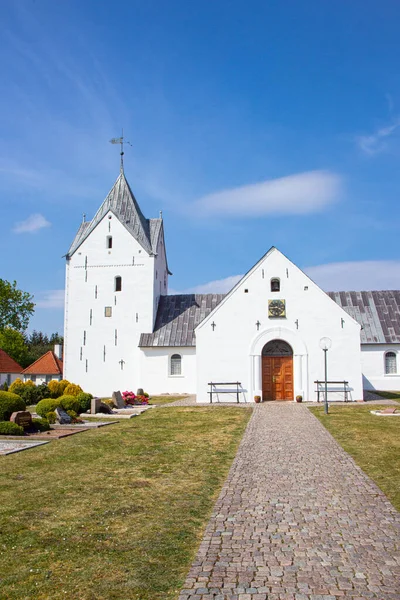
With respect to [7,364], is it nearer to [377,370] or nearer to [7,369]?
[7,369]

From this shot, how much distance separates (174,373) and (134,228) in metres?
9.79

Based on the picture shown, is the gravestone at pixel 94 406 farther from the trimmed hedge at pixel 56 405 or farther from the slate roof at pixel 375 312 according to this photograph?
the slate roof at pixel 375 312

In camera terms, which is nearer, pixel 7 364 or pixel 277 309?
pixel 277 309

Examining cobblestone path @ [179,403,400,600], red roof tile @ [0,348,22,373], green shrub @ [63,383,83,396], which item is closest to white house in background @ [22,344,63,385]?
red roof tile @ [0,348,22,373]

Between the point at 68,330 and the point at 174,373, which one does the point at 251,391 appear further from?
the point at 68,330

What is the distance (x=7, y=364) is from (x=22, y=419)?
39463 millimetres

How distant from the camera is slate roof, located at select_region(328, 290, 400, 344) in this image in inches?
1238

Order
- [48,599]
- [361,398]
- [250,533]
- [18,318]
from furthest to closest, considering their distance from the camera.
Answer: [18,318] < [361,398] < [250,533] < [48,599]

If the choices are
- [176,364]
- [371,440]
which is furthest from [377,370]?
[371,440]

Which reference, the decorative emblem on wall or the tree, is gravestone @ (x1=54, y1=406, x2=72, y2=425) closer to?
the decorative emblem on wall

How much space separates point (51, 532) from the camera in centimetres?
650

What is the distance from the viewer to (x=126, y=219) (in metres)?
34.2

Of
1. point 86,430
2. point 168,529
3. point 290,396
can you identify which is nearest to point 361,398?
point 290,396

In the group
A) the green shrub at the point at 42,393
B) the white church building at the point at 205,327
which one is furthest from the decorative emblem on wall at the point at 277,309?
the green shrub at the point at 42,393
